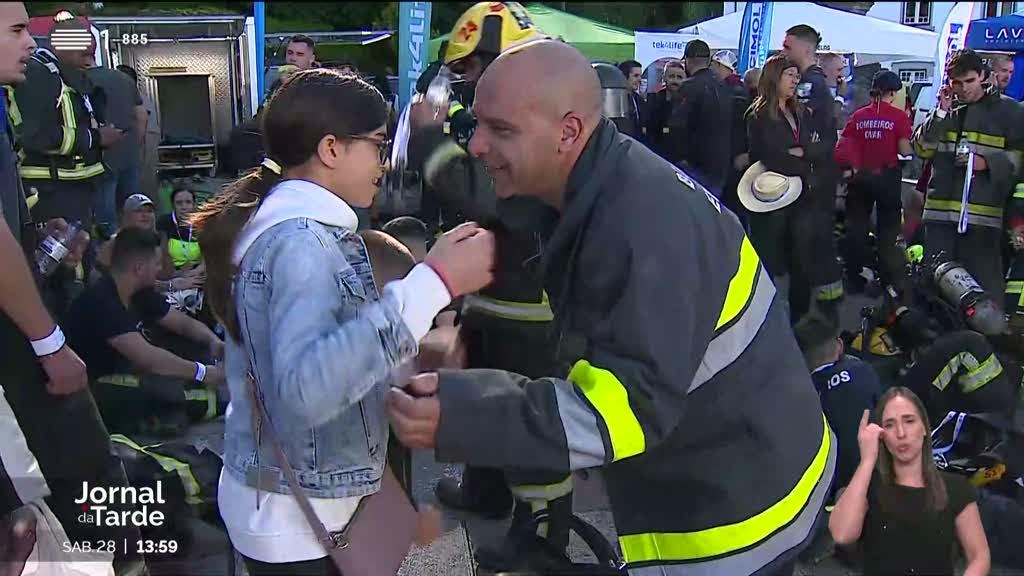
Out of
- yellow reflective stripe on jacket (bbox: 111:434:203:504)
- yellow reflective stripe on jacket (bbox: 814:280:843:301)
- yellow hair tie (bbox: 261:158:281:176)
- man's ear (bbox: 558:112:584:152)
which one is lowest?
yellow reflective stripe on jacket (bbox: 814:280:843:301)

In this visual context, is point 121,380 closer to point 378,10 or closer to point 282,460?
point 282,460

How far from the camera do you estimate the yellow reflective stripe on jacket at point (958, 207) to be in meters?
5.15

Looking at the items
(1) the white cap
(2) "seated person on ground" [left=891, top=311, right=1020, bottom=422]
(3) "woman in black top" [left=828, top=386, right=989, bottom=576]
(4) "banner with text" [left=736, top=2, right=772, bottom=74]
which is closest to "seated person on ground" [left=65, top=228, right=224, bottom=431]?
(3) "woman in black top" [left=828, top=386, right=989, bottom=576]

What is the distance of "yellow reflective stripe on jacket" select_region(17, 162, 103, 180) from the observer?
16.4 ft

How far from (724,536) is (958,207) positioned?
14.2 feet

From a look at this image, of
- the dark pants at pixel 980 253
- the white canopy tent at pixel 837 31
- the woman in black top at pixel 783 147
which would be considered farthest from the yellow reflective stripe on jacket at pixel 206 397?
the white canopy tent at pixel 837 31

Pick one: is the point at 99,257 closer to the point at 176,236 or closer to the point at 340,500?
the point at 176,236

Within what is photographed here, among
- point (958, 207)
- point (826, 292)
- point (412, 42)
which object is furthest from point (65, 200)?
point (958, 207)

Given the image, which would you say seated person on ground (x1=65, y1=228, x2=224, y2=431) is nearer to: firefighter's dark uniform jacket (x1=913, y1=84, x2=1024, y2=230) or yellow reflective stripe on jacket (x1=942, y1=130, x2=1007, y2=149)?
firefighter's dark uniform jacket (x1=913, y1=84, x2=1024, y2=230)

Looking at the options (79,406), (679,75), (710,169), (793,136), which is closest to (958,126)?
(793,136)

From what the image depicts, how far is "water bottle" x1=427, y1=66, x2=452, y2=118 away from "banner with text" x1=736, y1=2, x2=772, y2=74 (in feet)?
16.1

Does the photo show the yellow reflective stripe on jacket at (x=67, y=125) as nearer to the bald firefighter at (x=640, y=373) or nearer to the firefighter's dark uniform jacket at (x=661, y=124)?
the firefighter's dark uniform jacket at (x=661, y=124)

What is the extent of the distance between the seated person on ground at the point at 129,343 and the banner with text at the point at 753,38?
551 centimetres

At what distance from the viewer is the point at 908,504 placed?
296 centimetres
